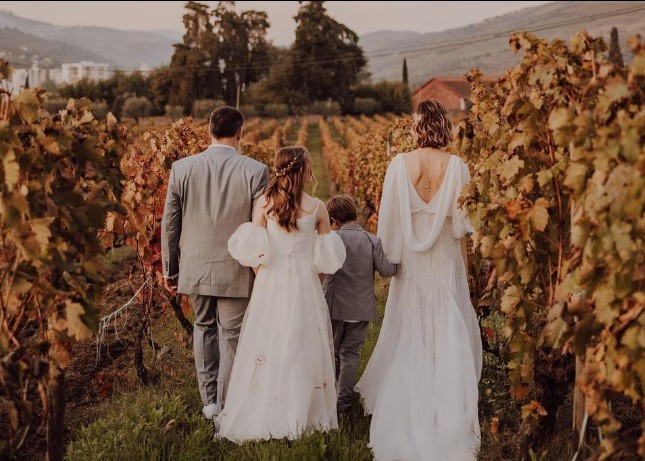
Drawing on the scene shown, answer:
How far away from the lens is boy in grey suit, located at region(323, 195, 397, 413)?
482 cm

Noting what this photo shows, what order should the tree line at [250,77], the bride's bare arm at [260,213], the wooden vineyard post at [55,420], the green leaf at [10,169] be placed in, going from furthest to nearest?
the tree line at [250,77] < the bride's bare arm at [260,213] < the wooden vineyard post at [55,420] < the green leaf at [10,169]

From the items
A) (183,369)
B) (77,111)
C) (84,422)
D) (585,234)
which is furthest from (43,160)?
(183,369)

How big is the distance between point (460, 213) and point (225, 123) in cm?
157

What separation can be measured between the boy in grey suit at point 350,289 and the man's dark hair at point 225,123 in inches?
34.2

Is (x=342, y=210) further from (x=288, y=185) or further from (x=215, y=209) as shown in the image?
(x=215, y=209)

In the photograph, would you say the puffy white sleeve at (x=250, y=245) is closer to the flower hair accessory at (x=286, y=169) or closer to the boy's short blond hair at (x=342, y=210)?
the flower hair accessory at (x=286, y=169)

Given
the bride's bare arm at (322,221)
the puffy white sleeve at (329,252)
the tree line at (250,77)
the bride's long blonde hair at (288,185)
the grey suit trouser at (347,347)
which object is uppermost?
the tree line at (250,77)

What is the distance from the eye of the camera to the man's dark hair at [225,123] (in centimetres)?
458

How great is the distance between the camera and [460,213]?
4.54 meters

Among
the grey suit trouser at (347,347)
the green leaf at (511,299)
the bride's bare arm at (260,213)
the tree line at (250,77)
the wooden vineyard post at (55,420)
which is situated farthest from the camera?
the tree line at (250,77)

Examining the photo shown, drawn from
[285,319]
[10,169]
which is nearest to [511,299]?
[285,319]

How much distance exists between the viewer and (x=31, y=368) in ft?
10.2

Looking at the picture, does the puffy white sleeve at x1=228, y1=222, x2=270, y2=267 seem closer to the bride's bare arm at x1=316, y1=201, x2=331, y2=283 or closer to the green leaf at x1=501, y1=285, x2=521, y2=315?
the bride's bare arm at x1=316, y1=201, x2=331, y2=283

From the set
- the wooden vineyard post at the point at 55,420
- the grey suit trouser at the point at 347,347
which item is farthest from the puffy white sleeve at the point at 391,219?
the wooden vineyard post at the point at 55,420
